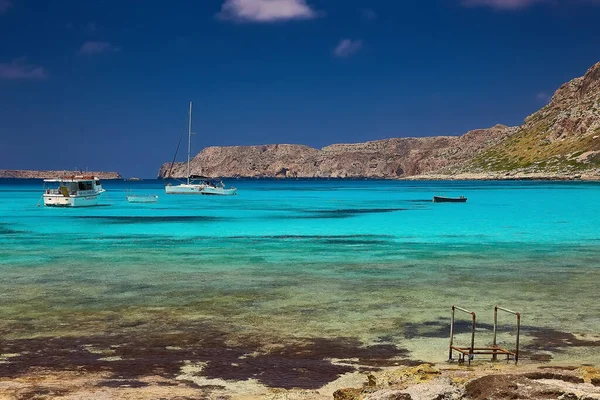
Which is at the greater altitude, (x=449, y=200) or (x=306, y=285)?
(x=449, y=200)

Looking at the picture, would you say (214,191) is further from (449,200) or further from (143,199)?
(449,200)

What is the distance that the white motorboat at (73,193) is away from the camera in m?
86.5

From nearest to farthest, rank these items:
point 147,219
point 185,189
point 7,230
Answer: point 7,230, point 147,219, point 185,189

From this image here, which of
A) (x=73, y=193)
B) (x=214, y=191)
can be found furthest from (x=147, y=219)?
(x=214, y=191)

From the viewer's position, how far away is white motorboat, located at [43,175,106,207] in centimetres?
8650

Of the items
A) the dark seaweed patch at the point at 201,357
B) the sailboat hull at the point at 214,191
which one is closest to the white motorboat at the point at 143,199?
the sailboat hull at the point at 214,191

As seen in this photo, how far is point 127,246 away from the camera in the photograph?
1638 inches

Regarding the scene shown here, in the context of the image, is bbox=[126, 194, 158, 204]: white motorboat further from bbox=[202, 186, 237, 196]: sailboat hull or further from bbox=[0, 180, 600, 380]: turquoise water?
bbox=[0, 180, 600, 380]: turquoise water

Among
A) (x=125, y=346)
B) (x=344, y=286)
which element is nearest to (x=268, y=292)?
(x=344, y=286)

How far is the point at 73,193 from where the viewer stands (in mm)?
88062

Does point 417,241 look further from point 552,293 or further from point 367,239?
point 552,293

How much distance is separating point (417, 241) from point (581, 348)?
92.5 ft

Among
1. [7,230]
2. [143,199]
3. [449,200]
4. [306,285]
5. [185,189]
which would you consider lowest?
[7,230]

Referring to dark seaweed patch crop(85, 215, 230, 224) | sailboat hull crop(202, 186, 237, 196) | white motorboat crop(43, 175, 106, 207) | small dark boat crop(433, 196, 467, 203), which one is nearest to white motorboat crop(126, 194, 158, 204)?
white motorboat crop(43, 175, 106, 207)
